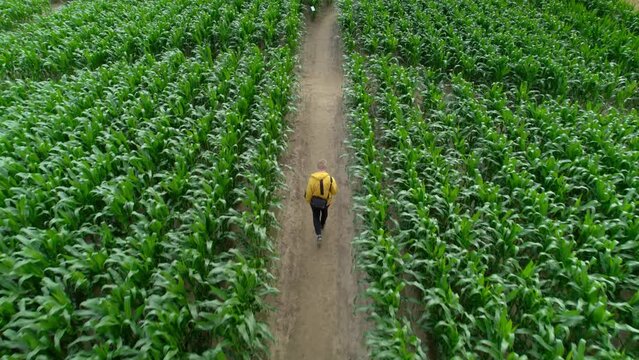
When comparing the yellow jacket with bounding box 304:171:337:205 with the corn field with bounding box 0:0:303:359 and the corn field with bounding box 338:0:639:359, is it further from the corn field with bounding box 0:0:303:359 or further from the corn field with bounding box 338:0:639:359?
the corn field with bounding box 0:0:303:359

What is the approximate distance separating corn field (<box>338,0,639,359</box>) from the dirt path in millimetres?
471

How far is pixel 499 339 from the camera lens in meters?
4.17

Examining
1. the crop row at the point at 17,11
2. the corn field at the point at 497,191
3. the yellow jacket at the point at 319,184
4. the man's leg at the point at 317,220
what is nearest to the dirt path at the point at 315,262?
the man's leg at the point at 317,220

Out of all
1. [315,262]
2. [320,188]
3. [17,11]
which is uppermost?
[17,11]

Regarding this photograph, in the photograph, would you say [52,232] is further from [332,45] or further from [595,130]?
[332,45]

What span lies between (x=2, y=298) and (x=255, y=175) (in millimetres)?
3401

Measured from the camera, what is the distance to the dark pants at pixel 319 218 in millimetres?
6061

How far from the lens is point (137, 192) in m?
6.20

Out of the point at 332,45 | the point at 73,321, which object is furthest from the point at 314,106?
the point at 73,321

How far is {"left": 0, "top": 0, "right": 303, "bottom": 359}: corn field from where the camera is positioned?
4.33 metres

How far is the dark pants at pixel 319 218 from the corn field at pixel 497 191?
0.59m

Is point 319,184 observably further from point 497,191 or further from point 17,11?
point 17,11

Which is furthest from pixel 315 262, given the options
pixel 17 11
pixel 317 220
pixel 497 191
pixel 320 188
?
pixel 17 11

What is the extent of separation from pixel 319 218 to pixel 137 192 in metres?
2.84
